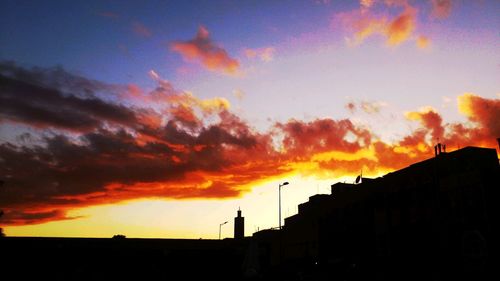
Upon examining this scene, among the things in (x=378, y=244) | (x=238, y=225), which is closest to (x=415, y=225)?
(x=378, y=244)

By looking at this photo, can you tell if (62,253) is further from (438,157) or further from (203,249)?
(438,157)

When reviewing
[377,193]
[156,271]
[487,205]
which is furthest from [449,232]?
[156,271]

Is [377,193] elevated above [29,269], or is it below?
above

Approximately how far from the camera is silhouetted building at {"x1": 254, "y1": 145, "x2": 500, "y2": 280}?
3425 cm

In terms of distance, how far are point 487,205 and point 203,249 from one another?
96.6ft

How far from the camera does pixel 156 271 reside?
150ft

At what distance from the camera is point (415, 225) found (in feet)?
134

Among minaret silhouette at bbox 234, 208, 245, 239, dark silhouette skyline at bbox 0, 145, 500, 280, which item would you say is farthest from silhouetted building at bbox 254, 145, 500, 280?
minaret silhouette at bbox 234, 208, 245, 239

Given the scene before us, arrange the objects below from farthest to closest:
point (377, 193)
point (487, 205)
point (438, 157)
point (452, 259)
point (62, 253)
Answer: point (377, 193) → point (62, 253) → point (438, 157) → point (452, 259) → point (487, 205)

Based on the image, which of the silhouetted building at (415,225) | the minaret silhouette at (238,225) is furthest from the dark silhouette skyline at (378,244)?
the minaret silhouette at (238,225)

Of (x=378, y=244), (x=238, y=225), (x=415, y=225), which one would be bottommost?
(x=378, y=244)

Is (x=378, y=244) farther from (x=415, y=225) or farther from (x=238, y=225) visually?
(x=238, y=225)

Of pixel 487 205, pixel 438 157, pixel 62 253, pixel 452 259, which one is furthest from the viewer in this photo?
pixel 62 253

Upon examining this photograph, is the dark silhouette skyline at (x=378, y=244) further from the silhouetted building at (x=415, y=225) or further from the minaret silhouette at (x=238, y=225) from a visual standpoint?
the minaret silhouette at (x=238, y=225)
